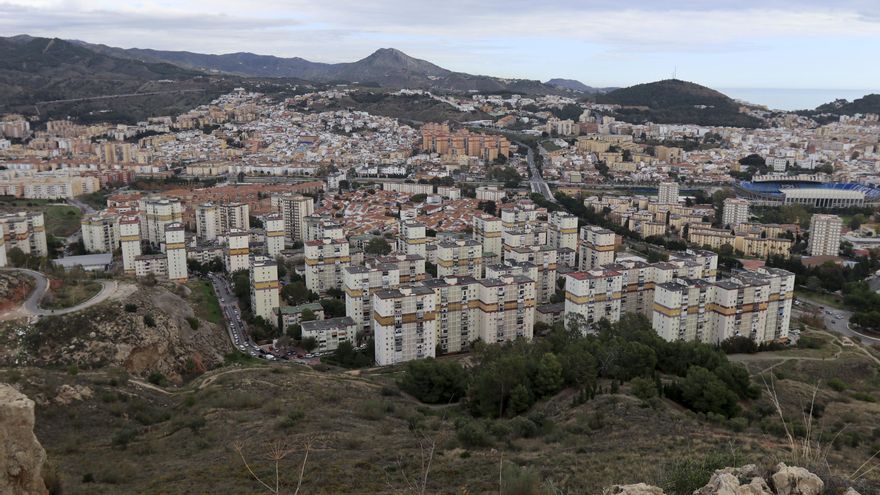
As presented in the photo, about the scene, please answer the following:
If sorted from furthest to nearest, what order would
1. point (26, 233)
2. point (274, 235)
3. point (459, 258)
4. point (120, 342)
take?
point (274, 235)
point (26, 233)
point (459, 258)
point (120, 342)

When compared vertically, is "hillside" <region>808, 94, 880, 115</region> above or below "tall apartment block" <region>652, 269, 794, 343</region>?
above

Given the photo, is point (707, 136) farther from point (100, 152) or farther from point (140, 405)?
point (140, 405)

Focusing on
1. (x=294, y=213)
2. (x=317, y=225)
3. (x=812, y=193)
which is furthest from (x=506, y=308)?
(x=812, y=193)

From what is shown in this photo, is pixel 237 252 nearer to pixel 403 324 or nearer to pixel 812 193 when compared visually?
pixel 403 324

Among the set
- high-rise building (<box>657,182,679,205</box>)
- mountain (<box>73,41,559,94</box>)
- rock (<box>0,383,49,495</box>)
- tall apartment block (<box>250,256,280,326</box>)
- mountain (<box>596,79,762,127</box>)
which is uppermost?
mountain (<box>73,41,559,94</box>)

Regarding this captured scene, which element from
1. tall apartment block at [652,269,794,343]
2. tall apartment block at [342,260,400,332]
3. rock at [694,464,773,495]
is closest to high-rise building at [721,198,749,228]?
tall apartment block at [652,269,794,343]

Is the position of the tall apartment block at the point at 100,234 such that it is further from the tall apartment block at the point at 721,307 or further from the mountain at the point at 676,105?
the mountain at the point at 676,105

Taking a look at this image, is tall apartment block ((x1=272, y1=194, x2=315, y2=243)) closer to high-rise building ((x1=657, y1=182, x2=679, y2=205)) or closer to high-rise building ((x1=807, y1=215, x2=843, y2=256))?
high-rise building ((x1=657, y1=182, x2=679, y2=205))
